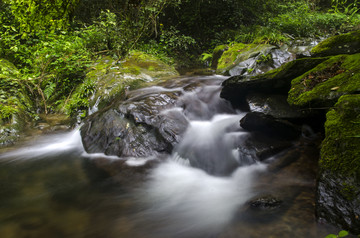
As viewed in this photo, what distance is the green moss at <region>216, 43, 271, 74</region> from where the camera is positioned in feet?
23.7

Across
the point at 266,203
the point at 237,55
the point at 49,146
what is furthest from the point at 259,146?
the point at 237,55

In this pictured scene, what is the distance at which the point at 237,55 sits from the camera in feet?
25.3

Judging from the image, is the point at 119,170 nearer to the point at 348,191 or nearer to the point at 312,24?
the point at 348,191

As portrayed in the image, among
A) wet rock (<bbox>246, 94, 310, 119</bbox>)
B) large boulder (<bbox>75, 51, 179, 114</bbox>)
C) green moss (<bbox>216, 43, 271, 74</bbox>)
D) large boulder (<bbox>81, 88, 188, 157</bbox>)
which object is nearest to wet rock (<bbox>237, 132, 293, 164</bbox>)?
wet rock (<bbox>246, 94, 310, 119</bbox>)

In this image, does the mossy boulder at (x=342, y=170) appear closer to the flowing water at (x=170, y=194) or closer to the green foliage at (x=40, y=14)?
the flowing water at (x=170, y=194)

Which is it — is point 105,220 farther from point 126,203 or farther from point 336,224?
point 336,224

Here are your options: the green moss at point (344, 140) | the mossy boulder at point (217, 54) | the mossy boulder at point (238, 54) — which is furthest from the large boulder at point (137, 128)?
the mossy boulder at point (217, 54)

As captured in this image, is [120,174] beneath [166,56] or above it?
beneath

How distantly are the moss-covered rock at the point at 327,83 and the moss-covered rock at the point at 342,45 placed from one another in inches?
31.0

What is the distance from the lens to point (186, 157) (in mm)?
3895

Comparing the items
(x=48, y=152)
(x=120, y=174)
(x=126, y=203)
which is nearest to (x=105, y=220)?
(x=126, y=203)

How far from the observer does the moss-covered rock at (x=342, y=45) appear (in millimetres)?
3723

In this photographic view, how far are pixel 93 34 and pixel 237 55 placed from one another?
5.40 m

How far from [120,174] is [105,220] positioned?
107 cm
